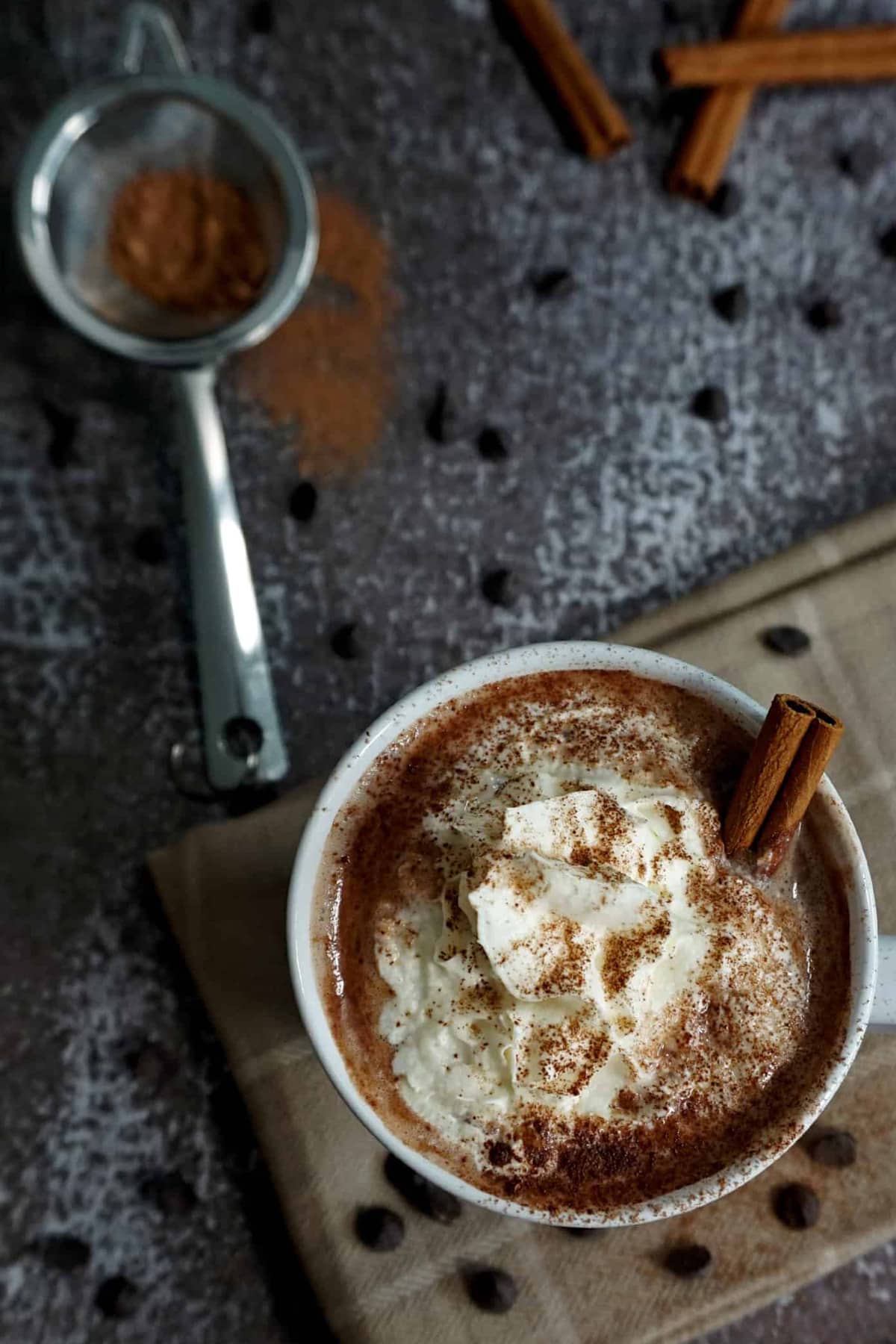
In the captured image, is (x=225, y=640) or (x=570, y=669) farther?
(x=225, y=640)

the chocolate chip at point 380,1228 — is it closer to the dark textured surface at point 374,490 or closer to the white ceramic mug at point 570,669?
the dark textured surface at point 374,490

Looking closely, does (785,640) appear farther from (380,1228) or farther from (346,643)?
(380,1228)

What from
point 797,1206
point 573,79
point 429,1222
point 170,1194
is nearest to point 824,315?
point 573,79

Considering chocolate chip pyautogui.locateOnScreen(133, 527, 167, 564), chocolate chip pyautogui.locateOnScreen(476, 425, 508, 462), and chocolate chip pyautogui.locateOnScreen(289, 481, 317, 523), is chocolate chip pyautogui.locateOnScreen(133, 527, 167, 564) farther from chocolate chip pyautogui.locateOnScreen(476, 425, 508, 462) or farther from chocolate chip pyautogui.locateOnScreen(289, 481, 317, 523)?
chocolate chip pyautogui.locateOnScreen(476, 425, 508, 462)

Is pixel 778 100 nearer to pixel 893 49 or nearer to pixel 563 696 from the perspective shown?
pixel 893 49

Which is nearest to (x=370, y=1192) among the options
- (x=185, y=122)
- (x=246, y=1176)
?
(x=246, y=1176)
